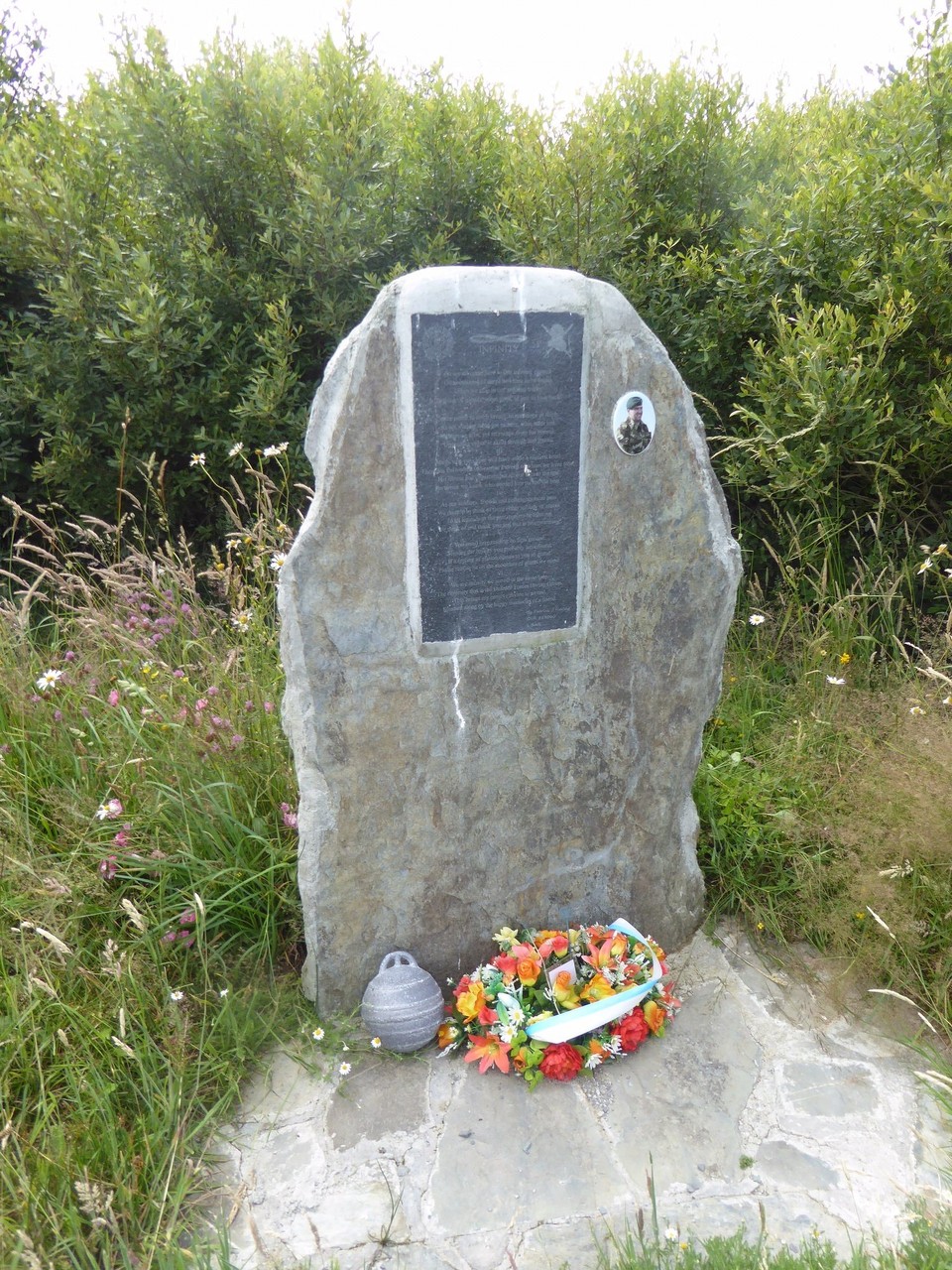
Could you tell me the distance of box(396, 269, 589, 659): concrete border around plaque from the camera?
7.21ft

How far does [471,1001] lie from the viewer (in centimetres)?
248

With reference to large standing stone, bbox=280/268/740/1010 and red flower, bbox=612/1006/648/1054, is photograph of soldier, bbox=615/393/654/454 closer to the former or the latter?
large standing stone, bbox=280/268/740/1010

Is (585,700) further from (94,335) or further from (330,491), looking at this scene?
(94,335)

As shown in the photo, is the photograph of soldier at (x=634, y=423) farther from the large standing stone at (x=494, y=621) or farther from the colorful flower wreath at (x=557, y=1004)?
the colorful flower wreath at (x=557, y=1004)

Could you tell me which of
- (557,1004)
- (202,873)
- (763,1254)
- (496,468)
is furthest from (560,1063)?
(496,468)

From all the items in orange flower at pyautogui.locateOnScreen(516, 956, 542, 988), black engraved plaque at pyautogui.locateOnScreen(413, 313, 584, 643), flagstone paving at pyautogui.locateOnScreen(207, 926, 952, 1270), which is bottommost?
flagstone paving at pyautogui.locateOnScreen(207, 926, 952, 1270)

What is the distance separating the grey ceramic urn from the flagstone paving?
8 cm

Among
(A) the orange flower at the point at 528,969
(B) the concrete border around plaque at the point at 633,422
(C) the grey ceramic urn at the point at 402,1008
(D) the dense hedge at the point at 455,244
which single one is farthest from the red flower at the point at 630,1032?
(D) the dense hedge at the point at 455,244

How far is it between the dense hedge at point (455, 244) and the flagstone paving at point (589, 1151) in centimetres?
189

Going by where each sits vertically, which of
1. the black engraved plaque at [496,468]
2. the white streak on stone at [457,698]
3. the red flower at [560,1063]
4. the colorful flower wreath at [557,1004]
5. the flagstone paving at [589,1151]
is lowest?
the flagstone paving at [589,1151]

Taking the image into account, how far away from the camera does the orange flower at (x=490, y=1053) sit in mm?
2391

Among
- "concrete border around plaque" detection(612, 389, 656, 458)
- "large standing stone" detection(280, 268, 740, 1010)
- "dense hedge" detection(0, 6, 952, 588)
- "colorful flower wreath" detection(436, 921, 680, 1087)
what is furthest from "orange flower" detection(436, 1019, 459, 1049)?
"dense hedge" detection(0, 6, 952, 588)

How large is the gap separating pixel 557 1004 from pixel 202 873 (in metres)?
1.04

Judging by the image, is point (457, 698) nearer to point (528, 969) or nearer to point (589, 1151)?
point (528, 969)
